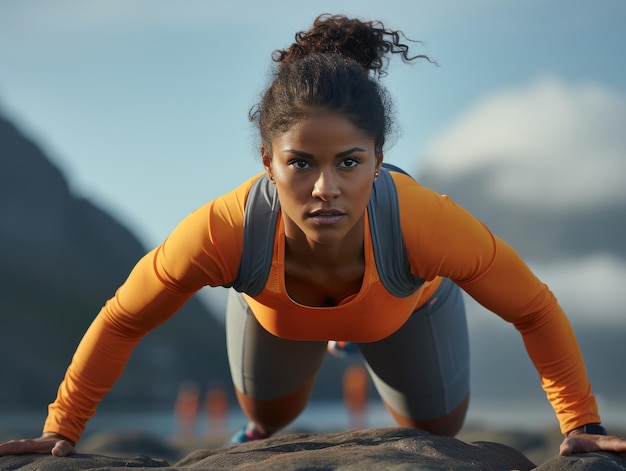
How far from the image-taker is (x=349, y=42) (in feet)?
14.6

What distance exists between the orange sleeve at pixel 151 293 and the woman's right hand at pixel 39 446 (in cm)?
8

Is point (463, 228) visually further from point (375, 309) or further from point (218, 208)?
point (218, 208)

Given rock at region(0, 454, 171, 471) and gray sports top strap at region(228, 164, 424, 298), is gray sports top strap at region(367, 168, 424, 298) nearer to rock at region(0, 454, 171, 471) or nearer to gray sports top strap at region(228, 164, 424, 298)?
gray sports top strap at region(228, 164, 424, 298)

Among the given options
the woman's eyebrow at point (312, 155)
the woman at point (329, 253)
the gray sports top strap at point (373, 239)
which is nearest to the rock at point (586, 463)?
the woman at point (329, 253)

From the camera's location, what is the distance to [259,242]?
3.91 metres

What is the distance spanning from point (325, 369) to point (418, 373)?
148330 mm

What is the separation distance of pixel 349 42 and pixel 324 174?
1143 millimetres

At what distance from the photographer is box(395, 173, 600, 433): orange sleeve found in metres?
3.81

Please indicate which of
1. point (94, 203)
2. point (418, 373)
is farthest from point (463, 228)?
point (94, 203)

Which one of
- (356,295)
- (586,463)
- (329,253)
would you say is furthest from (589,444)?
(329,253)

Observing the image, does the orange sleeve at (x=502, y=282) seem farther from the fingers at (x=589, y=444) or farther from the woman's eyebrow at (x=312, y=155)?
the woman's eyebrow at (x=312, y=155)

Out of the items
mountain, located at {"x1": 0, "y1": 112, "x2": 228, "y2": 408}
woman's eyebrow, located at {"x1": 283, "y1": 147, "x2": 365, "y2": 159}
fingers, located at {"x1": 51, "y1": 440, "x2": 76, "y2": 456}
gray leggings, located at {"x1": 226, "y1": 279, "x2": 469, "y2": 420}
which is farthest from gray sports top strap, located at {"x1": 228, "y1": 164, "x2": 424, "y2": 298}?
mountain, located at {"x1": 0, "y1": 112, "x2": 228, "y2": 408}

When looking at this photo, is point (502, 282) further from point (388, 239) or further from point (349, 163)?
point (349, 163)

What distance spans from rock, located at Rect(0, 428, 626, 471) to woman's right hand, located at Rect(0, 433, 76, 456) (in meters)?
0.06
